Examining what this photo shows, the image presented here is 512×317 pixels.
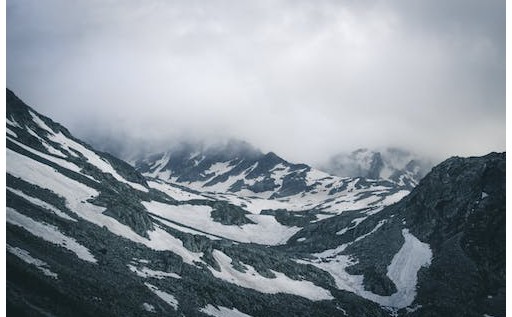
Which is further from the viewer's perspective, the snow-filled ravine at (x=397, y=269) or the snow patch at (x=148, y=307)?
the snow-filled ravine at (x=397, y=269)

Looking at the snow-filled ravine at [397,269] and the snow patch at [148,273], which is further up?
the snow-filled ravine at [397,269]

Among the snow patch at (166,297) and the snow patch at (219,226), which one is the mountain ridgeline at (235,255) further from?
the snow patch at (219,226)

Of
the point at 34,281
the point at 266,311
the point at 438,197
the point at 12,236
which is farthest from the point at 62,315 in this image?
the point at 438,197

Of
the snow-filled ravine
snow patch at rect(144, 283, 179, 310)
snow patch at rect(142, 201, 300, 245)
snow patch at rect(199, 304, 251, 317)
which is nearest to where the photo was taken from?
snow patch at rect(144, 283, 179, 310)

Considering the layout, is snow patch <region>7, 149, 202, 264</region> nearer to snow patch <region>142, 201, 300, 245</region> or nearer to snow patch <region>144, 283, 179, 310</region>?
snow patch <region>144, 283, 179, 310</region>

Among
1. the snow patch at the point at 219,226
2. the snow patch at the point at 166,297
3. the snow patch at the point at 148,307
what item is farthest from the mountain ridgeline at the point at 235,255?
the snow patch at the point at 219,226

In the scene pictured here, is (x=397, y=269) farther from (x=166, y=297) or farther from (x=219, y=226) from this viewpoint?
(x=219, y=226)

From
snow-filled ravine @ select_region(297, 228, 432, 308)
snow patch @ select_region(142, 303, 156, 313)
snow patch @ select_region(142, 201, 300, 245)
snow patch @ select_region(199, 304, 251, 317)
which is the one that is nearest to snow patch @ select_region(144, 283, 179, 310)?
snow patch @ select_region(199, 304, 251, 317)

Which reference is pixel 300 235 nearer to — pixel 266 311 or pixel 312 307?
pixel 312 307

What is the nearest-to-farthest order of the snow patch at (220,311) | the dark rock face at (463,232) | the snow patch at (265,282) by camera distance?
the snow patch at (220,311)
the dark rock face at (463,232)
the snow patch at (265,282)
